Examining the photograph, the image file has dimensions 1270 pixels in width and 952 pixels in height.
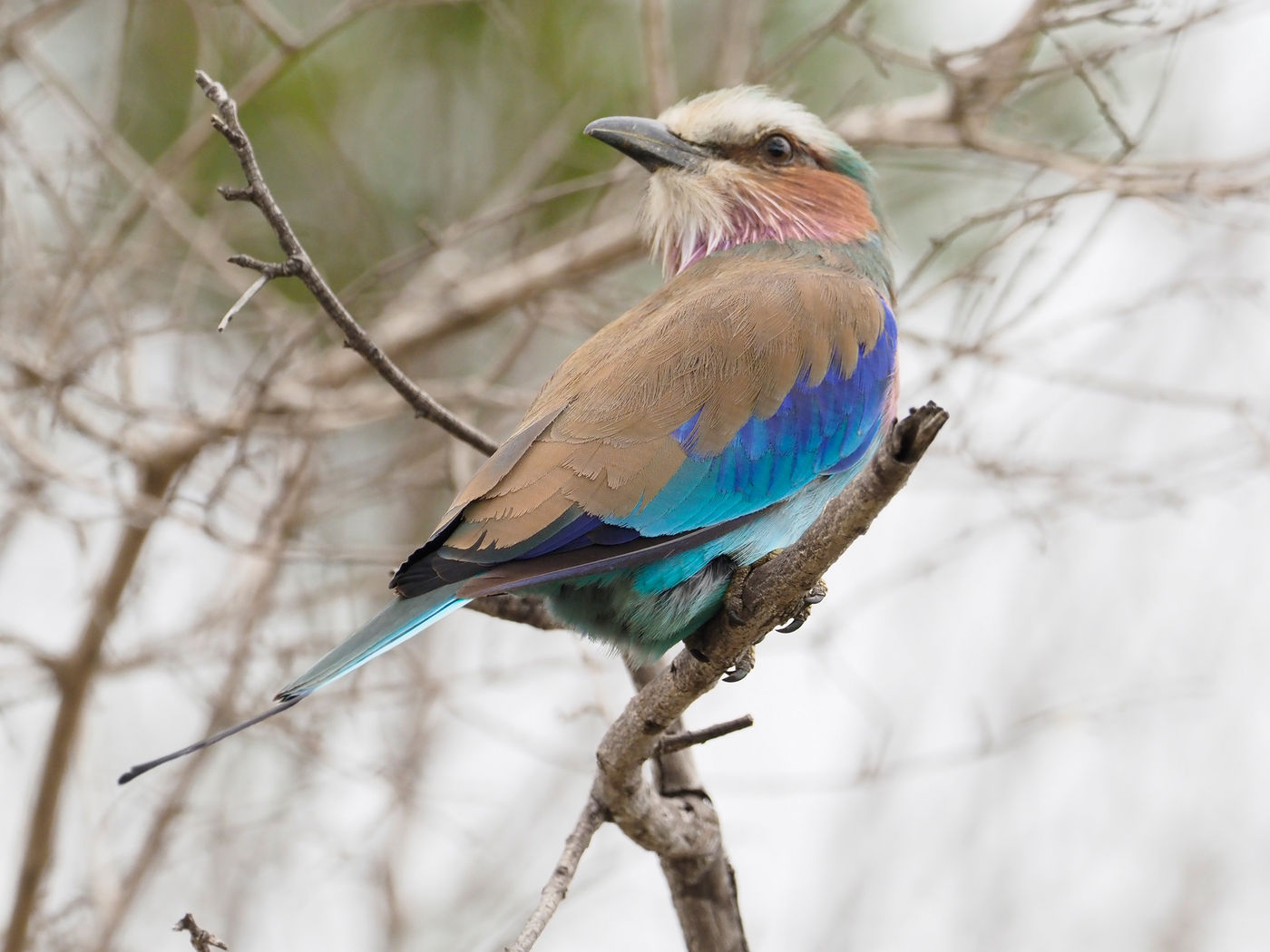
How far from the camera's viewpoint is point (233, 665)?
554 cm

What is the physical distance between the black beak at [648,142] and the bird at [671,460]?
4 cm

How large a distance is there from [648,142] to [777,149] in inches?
20.5

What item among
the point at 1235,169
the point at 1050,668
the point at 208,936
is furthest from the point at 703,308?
the point at 1050,668

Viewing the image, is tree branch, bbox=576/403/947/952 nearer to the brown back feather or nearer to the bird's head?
the brown back feather

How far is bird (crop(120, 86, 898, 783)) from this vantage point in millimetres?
3508

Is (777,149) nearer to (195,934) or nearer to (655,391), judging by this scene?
(655,391)

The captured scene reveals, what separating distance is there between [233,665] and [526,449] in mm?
2318

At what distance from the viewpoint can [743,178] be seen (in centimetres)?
502

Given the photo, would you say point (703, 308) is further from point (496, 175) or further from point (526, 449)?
point (496, 175)

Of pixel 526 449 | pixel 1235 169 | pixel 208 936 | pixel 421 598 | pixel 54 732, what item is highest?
pixel 1235 169

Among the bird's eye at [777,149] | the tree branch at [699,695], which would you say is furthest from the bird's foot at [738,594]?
the bird's eye at [777,149]

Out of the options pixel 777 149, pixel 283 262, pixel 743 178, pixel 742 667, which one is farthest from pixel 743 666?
pixel 777 149

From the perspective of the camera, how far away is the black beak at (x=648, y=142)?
190 inches

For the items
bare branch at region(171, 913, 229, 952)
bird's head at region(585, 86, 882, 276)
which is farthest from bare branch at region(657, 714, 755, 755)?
bird's head at region(585, 86, 882, 276)
